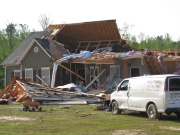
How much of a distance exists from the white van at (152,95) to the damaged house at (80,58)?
13578 mm

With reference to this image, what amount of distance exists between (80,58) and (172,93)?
19.6 meters

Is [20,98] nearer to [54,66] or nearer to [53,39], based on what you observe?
[54,66]

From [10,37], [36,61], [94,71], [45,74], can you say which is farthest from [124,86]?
[10,37]

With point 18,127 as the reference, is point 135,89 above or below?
above

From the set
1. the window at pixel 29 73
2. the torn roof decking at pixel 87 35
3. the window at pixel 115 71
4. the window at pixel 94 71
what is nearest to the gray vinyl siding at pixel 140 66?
the window at pixel 115 71

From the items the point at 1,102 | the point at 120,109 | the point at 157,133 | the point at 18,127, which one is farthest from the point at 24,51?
the point at 157,133

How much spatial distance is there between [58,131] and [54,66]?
24.1 metres

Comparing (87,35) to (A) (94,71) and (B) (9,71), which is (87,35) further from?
(B) (9,71)

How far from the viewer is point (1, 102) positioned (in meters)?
29.9

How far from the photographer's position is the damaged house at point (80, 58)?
34.1 meters

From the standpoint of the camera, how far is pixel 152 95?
16.9 m

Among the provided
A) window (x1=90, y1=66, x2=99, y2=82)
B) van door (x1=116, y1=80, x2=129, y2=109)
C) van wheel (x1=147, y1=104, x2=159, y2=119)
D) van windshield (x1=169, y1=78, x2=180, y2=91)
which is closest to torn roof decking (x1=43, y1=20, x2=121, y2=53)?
window (x1=90, y1=66, x2=99, y2=82)

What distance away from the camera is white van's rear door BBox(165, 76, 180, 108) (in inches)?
631

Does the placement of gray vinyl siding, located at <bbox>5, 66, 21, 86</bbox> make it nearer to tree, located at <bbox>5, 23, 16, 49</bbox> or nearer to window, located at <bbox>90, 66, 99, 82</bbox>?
window, located at <bbox>90, 66, 99, 82</bbox>
